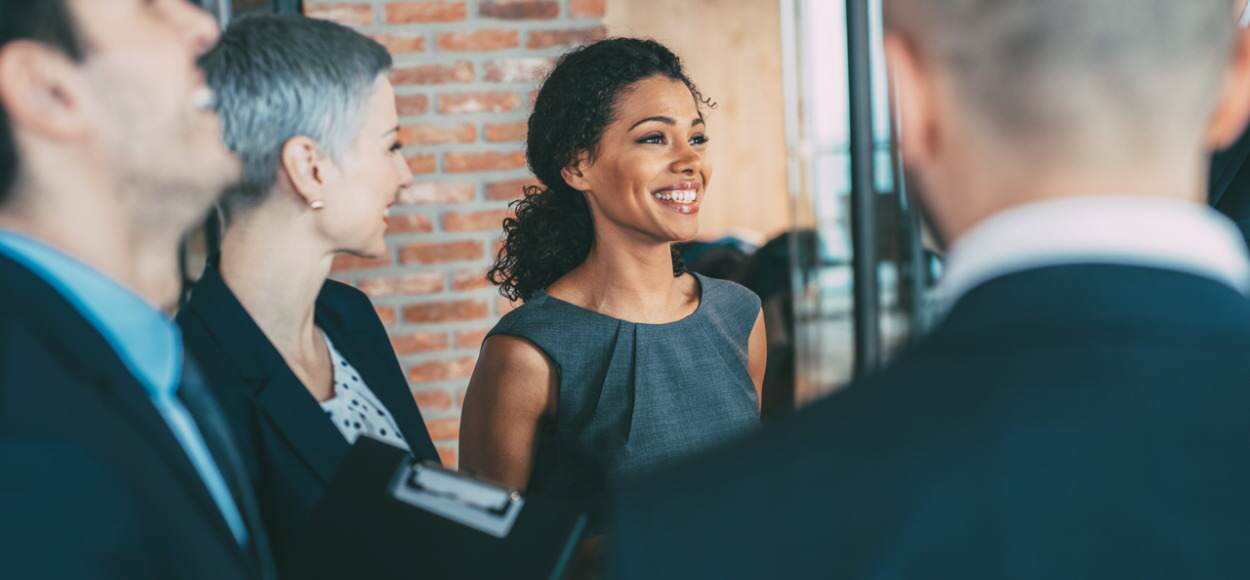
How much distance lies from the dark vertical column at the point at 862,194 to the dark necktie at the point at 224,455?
1594 mm

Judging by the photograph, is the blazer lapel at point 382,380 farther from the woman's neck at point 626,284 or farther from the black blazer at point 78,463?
the black blazer at point 78,463

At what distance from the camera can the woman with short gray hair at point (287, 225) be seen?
1.18 meters

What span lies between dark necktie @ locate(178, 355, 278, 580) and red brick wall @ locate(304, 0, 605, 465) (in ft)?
7.38

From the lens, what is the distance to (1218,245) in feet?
1.75

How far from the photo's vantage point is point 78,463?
738 millimetres

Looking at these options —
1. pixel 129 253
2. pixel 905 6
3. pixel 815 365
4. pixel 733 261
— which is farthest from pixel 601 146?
pixel 815 365

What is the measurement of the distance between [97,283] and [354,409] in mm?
590

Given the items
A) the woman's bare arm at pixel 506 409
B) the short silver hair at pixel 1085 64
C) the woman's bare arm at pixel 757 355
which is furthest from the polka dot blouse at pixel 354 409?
the short silver hair at pixel 1085 64

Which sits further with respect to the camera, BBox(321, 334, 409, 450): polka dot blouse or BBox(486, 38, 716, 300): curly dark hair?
BBox(486, 38, 716, 300): curly dark hair

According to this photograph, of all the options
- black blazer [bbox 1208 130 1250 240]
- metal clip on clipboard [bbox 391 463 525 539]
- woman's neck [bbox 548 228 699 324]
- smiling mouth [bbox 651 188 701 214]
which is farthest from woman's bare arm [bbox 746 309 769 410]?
metal clip on clipboard [bbox 391 463 525 539]

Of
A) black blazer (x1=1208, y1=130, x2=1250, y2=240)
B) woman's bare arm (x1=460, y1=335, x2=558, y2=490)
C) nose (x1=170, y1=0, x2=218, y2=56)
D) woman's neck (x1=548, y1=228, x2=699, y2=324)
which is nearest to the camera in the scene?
nose (x1=170, y1=0, x2=218, y2=56)

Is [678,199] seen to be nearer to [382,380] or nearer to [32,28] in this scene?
[382,380]

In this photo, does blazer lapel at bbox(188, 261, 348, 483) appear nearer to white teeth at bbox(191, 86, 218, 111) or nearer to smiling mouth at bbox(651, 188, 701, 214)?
white teeth at bbox(191, 86, 218, 111)

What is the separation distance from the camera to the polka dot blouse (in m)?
1.33
